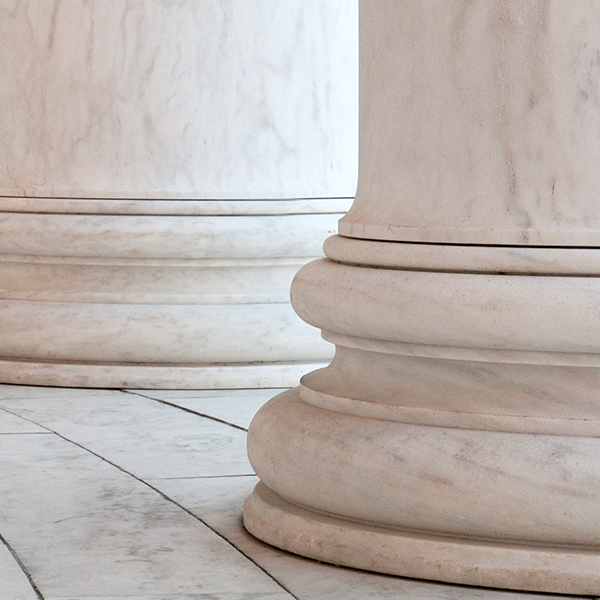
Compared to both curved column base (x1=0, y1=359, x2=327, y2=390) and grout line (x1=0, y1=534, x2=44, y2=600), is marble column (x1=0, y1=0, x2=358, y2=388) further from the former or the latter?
grout line (x1=0, y1=534, x2=44, y2=600)

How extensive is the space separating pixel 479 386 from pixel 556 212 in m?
0.80

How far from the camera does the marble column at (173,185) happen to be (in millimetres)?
10570

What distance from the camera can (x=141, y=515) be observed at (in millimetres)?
6266

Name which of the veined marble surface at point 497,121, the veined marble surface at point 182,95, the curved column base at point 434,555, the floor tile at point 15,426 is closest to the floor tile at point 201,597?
the curved column base at point 434,555

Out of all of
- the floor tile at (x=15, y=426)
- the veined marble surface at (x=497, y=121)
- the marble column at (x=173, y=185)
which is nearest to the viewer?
the veined marble surface at (x=497, y=121)

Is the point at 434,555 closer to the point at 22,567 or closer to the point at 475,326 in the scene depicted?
the point at 475,326

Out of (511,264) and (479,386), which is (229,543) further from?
(511,264)

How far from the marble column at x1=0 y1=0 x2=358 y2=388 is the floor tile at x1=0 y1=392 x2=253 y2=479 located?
2.60 feet

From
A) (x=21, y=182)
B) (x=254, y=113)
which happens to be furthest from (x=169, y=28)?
(x=21, y=182)

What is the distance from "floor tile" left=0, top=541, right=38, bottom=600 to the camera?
16.6ft

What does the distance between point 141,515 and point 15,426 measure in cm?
270

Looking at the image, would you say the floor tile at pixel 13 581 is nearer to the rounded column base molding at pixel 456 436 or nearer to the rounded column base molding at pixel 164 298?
the rounded column base molding at pixel 456 436

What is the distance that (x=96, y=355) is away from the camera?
1062 centimetres

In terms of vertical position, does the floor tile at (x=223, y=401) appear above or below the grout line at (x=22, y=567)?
below
